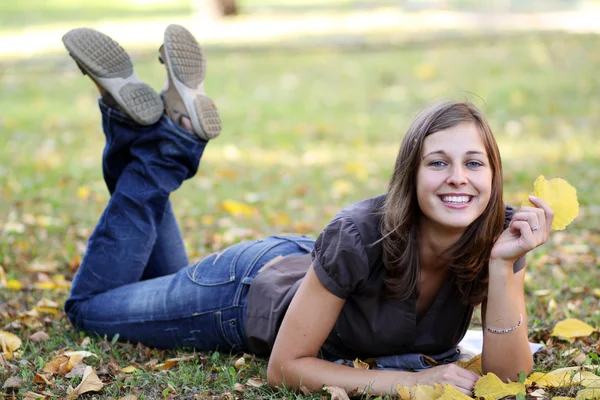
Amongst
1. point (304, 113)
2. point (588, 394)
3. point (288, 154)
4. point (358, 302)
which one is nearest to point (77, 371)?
point (358, 302)

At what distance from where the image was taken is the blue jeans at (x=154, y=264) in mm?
3182

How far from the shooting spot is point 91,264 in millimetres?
3477

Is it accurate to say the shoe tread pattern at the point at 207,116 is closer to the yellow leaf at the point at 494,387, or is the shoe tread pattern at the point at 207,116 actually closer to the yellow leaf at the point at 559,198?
the yellow leaf at the point at 559,198

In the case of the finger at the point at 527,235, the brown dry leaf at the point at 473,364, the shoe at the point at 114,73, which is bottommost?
the brown dry leaf at the point at 473,364

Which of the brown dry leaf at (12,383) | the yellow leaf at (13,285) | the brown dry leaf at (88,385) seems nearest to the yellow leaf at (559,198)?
the brown dry leaf at (88,385)

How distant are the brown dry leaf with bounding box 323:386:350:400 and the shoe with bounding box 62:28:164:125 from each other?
151cm

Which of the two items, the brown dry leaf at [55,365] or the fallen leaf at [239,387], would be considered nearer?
the fallen leaf at [239,387]

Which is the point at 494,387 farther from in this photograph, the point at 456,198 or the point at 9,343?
the point at 9,343

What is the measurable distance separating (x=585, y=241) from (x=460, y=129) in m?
2.80

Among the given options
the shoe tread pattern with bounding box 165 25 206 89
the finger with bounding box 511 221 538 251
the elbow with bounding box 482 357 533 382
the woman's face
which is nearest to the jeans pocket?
the shoe tread pattern with bounding box 165 25 206 89

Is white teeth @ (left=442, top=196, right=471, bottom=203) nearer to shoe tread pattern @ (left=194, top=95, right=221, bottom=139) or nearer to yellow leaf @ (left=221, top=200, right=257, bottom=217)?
shoe tread pattern @ (left=194, top=95, right=221, bottom=139)

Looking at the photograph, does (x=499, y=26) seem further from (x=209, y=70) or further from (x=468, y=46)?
(x=209, y=70)

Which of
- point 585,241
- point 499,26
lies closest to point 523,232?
point 585,241

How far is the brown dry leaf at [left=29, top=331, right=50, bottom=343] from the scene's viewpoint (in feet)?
11.2
